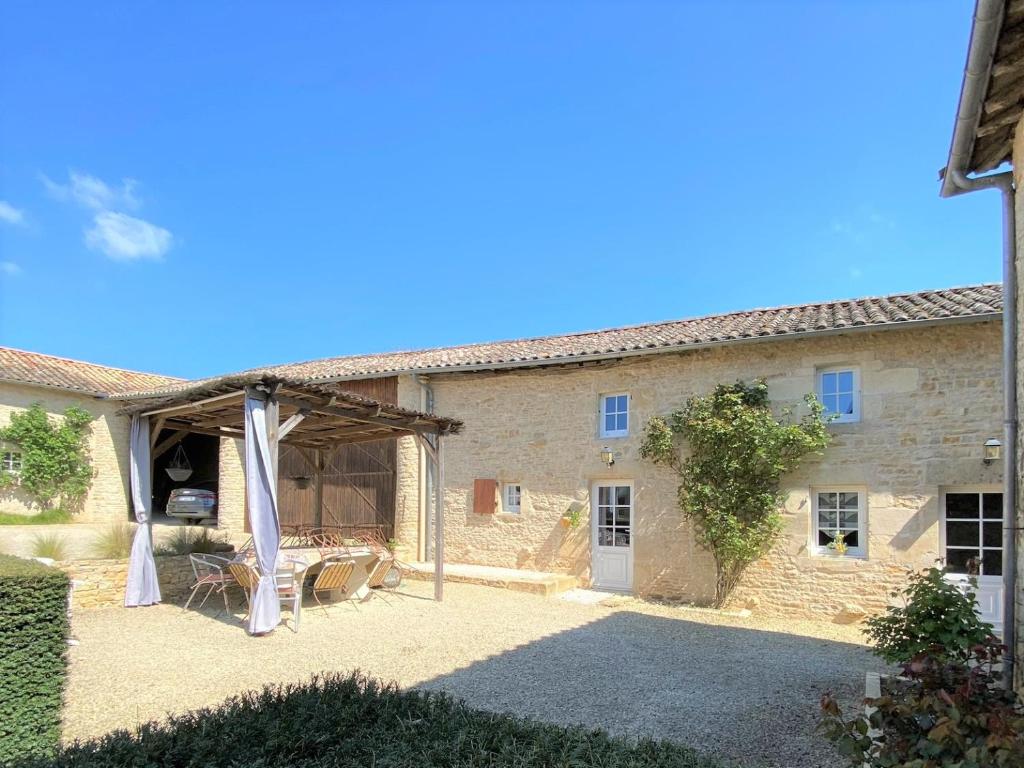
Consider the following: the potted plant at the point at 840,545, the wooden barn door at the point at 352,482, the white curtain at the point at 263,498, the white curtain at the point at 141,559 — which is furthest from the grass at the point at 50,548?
the potted plant at the point at 840,545

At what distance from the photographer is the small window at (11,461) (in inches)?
536

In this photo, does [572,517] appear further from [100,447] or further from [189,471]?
[189,471]

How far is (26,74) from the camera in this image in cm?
673

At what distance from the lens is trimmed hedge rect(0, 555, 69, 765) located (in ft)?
11.4

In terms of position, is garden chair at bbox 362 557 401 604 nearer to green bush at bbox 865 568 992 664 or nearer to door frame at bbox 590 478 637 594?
door frame at bbox 590 478 637 594

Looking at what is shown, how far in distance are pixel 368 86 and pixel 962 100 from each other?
23.4ft

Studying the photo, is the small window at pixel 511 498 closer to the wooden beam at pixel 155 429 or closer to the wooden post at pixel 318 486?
the wooden post at pixel 318 486

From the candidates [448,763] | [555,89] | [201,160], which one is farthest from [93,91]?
[448,763]

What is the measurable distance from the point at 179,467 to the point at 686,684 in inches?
682

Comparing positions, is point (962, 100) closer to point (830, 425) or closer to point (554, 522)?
point (830, 425)

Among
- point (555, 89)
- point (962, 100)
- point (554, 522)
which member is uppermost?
point (555, 89)

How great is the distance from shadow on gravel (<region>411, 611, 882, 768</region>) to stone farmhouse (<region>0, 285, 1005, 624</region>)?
1678 mm

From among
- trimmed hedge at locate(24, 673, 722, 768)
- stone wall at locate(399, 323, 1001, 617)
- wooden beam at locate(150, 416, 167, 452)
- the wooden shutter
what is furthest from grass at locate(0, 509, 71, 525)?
trimmed hedge at locate(24, 673, 722, 768)

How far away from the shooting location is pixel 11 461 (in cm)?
1374
